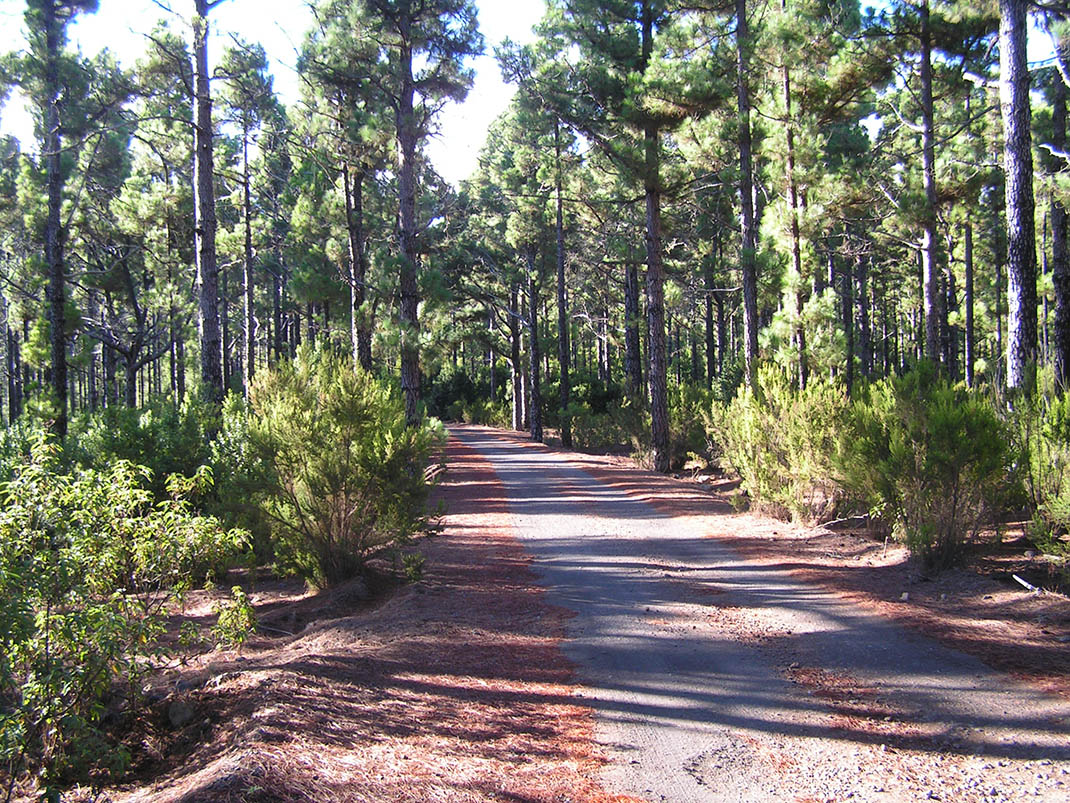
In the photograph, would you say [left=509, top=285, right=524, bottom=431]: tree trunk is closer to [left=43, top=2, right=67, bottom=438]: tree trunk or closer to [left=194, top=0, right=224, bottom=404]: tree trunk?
[left=43, top=2, right=67, bottom=438]: tree trunk

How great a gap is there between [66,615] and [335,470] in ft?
13.3

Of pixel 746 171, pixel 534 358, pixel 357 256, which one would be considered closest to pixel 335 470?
pixel 746 171

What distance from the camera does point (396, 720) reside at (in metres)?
4.43

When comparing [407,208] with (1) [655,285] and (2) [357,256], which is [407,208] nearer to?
(1) [655,285]

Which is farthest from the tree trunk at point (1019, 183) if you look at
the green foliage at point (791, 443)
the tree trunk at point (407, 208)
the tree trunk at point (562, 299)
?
the tree trunk at point (562, 299)

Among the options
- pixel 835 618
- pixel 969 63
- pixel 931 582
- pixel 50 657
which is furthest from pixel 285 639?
pixel 969 63

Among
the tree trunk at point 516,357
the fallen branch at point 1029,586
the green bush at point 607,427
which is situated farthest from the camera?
the tree trunk at point 516,357

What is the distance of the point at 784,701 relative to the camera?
4.62 m

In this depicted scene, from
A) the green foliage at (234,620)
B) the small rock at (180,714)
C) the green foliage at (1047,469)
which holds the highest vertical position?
the green foliage at (1047,469)

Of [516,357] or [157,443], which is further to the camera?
[516,357]

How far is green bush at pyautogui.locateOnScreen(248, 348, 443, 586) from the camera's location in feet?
24.4

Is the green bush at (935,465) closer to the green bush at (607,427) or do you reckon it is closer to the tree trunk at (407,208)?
the tree trunk at (407,208)

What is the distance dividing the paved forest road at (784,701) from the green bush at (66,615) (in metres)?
2.57

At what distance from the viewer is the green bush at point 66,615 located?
3172mm
